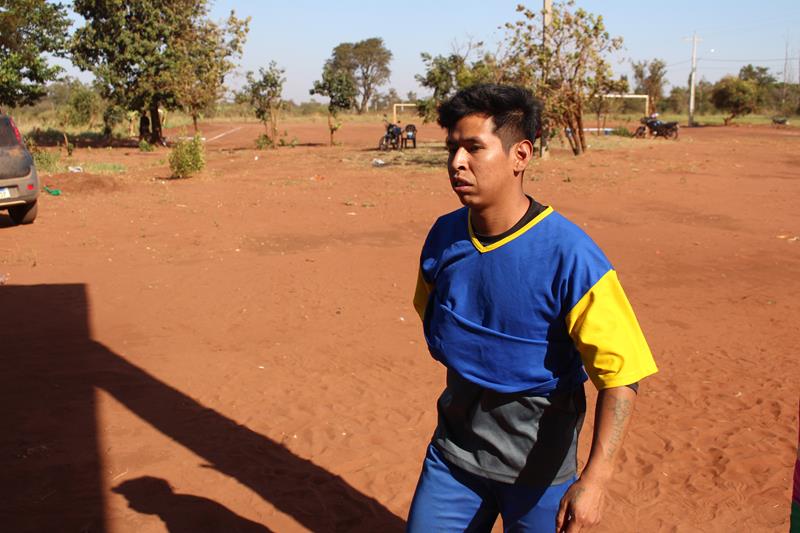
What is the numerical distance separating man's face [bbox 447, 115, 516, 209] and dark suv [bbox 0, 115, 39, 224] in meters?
10.8

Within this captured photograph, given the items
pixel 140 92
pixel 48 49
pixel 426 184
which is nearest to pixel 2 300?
pixel 426 184

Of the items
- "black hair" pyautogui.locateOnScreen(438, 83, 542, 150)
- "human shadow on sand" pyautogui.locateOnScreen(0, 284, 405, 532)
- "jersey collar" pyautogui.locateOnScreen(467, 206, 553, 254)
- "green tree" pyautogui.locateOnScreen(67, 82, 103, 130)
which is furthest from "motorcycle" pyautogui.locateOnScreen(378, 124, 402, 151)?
"jersey collar" pyautogui.locateOnScreen(467, 206, 553, 254)

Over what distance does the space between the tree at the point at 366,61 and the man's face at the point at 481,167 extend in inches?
3295

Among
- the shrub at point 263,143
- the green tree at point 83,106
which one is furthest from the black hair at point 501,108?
the green tree at point 83,106

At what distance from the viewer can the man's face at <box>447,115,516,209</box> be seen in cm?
206

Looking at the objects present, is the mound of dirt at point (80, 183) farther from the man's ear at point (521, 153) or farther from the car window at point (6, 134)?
the man's ear at point (521, 153)

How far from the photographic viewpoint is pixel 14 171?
11.2m

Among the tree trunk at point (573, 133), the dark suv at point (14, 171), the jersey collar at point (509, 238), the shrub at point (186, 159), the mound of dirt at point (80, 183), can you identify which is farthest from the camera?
the tree trunk at point (573, 133)

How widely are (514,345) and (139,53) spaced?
30.3m

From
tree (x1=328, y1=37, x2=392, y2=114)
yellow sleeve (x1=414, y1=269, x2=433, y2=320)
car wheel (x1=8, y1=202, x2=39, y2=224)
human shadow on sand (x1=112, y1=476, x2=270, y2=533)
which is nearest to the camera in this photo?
yellow sleeve (x1=414, y1=269, x2=433, y2=320)

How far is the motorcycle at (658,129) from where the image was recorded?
30.7 m

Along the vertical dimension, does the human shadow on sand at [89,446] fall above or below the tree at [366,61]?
below

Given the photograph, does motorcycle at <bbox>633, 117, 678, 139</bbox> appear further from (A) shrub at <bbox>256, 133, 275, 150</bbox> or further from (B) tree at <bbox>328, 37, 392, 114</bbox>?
(B) tree at <bbox>328, 37, 392, 114</bbox>

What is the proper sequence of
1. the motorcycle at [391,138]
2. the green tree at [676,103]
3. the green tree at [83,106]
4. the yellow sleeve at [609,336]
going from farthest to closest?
the green tree at [676,103], the green tree at [83,106], the motorcycle at [391,138], the yellow sleeve at [609,336]
